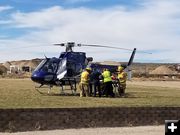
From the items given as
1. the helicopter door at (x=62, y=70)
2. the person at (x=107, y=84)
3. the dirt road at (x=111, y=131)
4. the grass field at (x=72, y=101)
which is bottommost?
the dirt road at (x=111, y=131)

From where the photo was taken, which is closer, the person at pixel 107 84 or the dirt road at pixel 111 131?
the dirt road at pixel 111 131

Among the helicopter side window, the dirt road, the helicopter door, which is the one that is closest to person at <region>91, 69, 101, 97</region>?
the helicopter door

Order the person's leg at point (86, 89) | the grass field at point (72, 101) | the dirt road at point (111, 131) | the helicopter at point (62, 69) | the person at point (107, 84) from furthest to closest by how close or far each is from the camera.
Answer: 1. the helicopter at point (62, 69)
2. the person's leg at point (86, 89)
3. the person at point (107, 84)
4. the grass field at point (72, 101)
5. the dirt road at point (111, 131)

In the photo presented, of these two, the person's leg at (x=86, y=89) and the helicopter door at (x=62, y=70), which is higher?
the helicopter door at (x=62, y=70)

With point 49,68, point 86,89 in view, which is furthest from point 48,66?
point 86,89

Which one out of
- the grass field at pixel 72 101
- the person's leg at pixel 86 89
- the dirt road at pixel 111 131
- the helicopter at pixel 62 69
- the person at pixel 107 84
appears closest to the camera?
the dirt road at pixel 111 131

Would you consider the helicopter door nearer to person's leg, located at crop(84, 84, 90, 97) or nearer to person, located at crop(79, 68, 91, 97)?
person, located at crop(79, 68, 91, 97)

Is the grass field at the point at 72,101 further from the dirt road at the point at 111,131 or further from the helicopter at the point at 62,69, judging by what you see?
the dirt road at the point at 111,131

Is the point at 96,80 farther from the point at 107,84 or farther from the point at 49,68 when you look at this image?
the point at 49,68

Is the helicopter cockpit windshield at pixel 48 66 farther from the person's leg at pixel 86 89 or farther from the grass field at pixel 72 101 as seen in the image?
the person's leg at pixel 86 89

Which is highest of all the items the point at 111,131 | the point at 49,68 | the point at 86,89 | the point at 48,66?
the point at 48,66

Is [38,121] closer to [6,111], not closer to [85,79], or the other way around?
[6,111]

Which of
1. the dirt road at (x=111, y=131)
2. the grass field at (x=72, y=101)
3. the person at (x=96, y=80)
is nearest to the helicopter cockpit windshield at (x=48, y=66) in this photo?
the grass field at (x=72, y=101)

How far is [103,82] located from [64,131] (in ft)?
39.1
